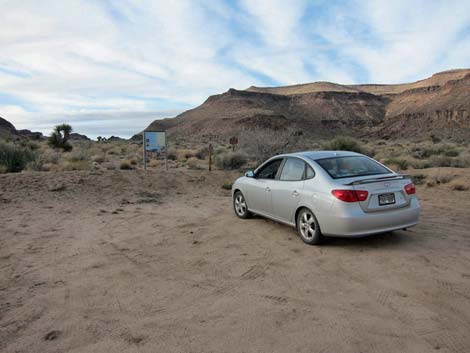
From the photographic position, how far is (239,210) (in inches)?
375

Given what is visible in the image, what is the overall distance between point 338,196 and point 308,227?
2.82ft

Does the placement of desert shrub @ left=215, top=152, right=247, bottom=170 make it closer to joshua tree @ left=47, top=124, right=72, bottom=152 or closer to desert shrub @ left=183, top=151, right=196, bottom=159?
desert shrub @ left=183, top=151, right=196, bottom=159

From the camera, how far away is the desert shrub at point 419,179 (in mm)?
15052

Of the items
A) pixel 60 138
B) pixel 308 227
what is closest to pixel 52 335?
pixel 308 227

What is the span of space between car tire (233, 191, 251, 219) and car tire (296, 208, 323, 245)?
6.94 feet

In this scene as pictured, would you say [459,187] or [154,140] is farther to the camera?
[154,140]

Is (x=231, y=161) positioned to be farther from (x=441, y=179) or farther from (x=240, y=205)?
(x=240, y=205)

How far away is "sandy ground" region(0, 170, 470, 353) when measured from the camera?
393 centimetres

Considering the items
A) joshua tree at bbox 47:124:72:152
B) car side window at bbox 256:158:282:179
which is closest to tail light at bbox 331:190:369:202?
car side window at bbox 256:158:282:179

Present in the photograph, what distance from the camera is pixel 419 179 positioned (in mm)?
15461

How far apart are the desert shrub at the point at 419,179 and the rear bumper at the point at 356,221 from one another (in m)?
9.15

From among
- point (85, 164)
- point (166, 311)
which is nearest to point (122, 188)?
point (85, 164)

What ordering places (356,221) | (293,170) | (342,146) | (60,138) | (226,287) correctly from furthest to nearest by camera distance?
(60,138) < (342,146) < (293,170) < (356,221) < (226,287)

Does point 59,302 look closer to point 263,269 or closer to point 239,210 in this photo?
point 263,269
